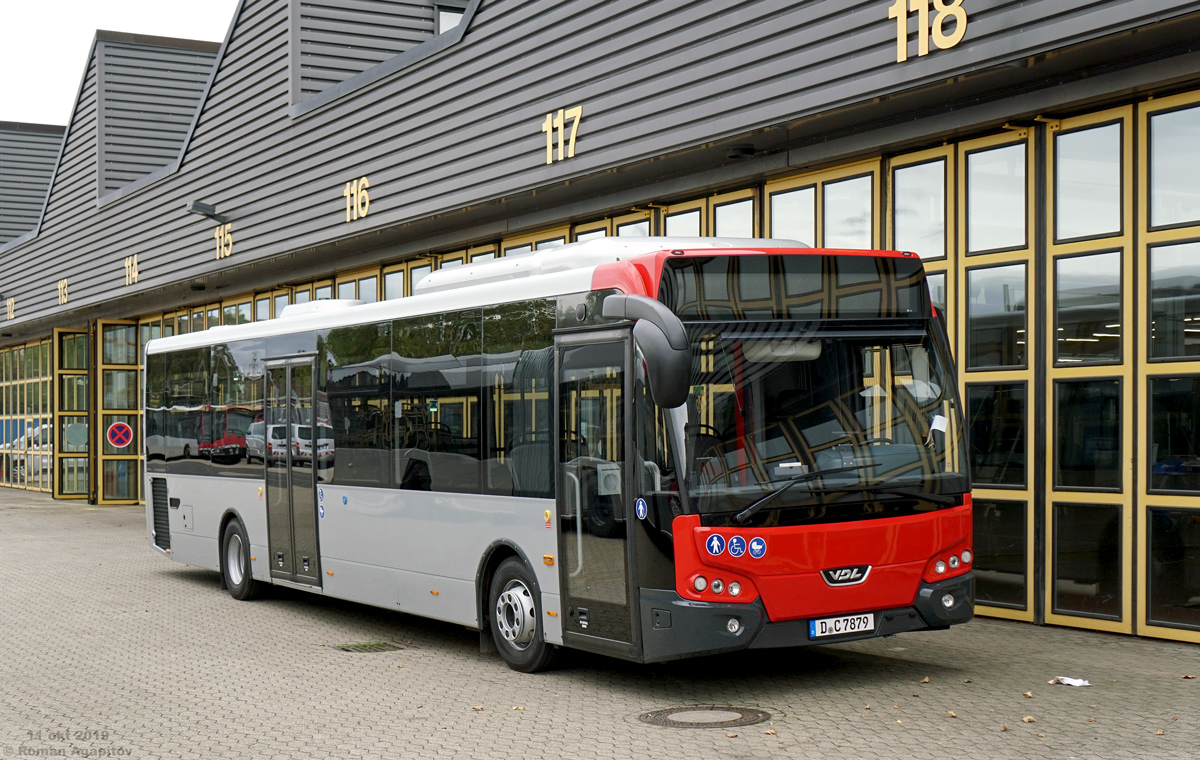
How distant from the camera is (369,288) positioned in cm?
2133

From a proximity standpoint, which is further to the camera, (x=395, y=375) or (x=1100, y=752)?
(x=395, y=375)

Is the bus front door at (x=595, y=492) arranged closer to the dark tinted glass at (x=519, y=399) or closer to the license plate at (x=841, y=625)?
the dark tinted glass at (x=519, y=399)

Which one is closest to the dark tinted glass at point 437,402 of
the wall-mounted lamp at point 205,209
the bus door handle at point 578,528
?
the bus door handle at point 578,528

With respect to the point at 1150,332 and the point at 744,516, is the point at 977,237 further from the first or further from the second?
the point at 744,516

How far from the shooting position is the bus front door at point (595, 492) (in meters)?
8.35

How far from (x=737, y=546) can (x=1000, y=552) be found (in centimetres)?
418

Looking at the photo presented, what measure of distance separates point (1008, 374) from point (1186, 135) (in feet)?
7.78

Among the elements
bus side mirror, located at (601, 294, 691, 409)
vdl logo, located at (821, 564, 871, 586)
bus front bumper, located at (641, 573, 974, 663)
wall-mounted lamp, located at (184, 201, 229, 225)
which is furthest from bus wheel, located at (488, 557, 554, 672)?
wall-mounted lamp, located at (184, 201, 229, 225)

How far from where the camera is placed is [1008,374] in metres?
11.3

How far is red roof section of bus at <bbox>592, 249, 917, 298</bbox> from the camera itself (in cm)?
818

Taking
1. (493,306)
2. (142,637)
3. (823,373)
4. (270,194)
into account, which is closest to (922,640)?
(823,373)

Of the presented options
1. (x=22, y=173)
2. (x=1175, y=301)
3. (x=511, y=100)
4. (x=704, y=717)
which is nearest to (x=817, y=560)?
(x=704, y=717)

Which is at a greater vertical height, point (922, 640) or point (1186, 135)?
point (1186, 135)

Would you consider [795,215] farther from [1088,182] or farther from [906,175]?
[1088,182]
